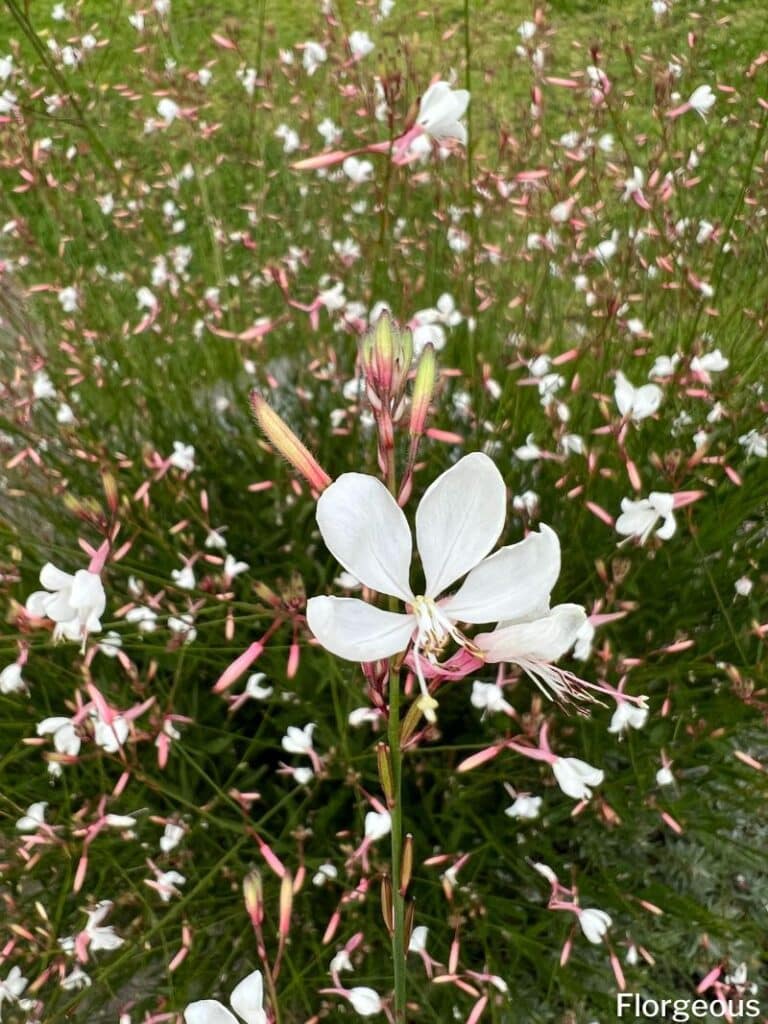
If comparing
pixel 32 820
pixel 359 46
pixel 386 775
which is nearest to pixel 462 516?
pixel 386 775

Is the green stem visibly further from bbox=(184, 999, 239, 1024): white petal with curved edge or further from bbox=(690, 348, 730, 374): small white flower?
bbox=(690, 348, 730, 374): small white flower

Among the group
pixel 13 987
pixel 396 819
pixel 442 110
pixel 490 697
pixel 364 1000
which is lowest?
pixel 13 987

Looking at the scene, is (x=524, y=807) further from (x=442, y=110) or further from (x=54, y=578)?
(x=442, y=110)

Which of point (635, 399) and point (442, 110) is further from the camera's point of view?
point (635, 399)

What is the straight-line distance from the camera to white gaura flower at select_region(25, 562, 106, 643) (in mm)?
1056

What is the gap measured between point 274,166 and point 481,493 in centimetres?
371

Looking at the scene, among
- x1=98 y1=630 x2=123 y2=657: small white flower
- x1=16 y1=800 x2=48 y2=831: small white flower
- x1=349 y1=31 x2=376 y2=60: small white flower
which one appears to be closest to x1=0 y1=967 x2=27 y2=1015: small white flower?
x1=16 y1=800 x2=48 y2=831: small white flower

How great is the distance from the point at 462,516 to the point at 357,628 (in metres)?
0.11

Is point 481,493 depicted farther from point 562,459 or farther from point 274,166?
point 274,166

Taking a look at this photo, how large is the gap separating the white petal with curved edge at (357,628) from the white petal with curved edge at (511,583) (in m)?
0.05

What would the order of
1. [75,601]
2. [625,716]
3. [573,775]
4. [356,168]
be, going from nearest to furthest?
[75,601] → [573,775] → [625,716] → [356,168]

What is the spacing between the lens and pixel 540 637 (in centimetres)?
62

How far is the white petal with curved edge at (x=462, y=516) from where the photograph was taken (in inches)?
25.4

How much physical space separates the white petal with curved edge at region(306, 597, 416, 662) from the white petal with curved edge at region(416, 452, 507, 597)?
5 cm
